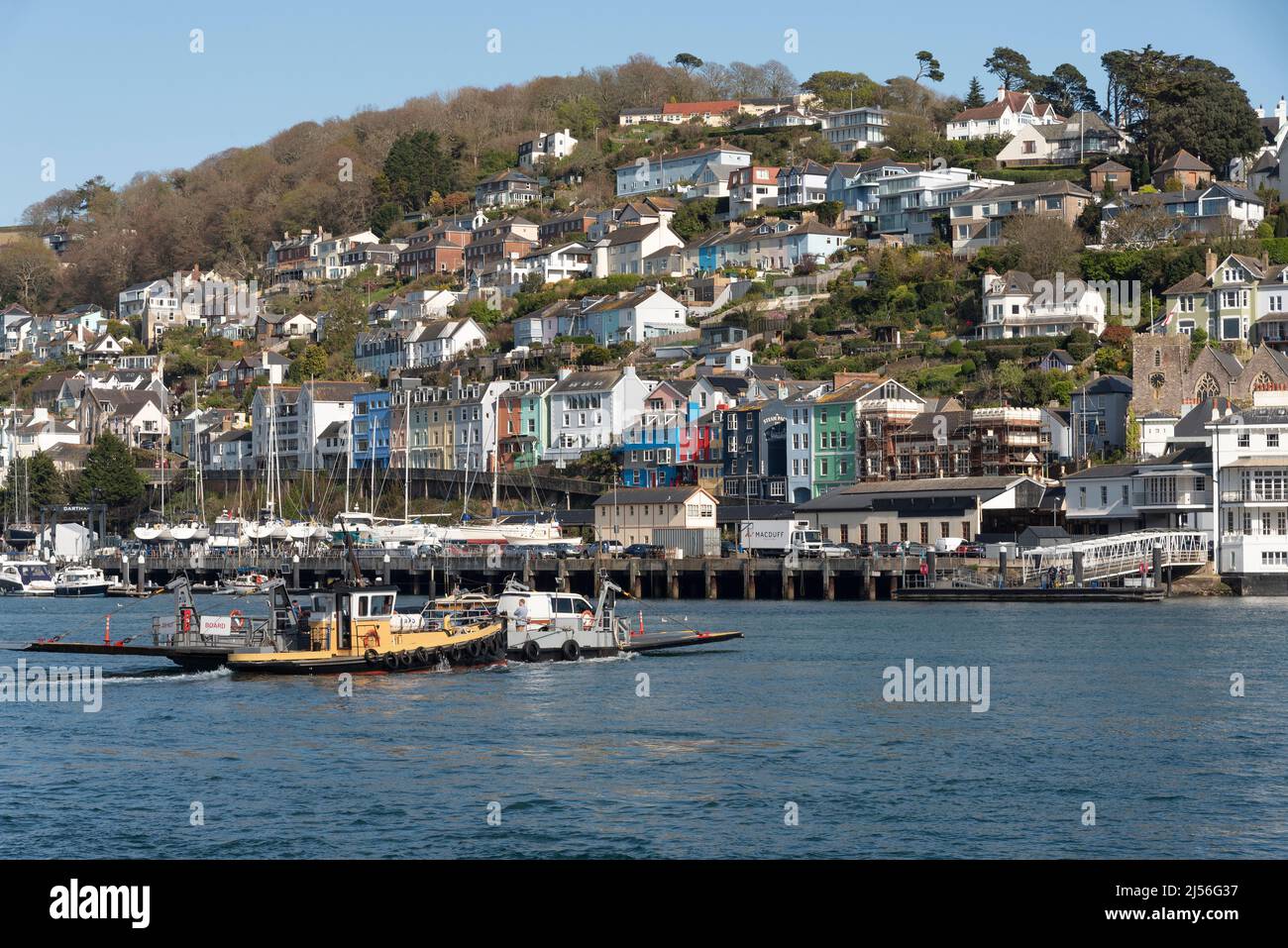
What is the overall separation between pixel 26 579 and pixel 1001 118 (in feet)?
316

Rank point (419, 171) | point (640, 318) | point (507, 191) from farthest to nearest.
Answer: point (419, 171), point (507, 191), point (640, 318)

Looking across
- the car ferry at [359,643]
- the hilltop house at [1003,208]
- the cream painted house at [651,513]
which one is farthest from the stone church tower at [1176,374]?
the car ferry at [359,643]

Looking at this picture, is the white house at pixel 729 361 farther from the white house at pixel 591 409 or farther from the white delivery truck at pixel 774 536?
the white delivery truck at pixel 774 536

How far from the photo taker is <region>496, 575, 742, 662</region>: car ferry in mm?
46031

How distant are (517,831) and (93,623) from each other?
4846 centimetres

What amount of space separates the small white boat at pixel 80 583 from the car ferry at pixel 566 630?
50.6 metres

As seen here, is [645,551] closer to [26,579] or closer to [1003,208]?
[26,579]

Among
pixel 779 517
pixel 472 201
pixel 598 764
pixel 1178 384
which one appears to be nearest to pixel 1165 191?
pixel 1178 384

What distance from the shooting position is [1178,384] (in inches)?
3546

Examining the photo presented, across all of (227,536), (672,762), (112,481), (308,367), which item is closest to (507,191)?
(308,367)

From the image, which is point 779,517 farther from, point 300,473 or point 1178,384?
point 300,473

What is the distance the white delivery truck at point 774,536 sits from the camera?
290ft

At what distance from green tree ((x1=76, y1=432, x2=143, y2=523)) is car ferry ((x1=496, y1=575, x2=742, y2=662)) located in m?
80.7

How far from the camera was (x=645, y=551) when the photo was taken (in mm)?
88938
